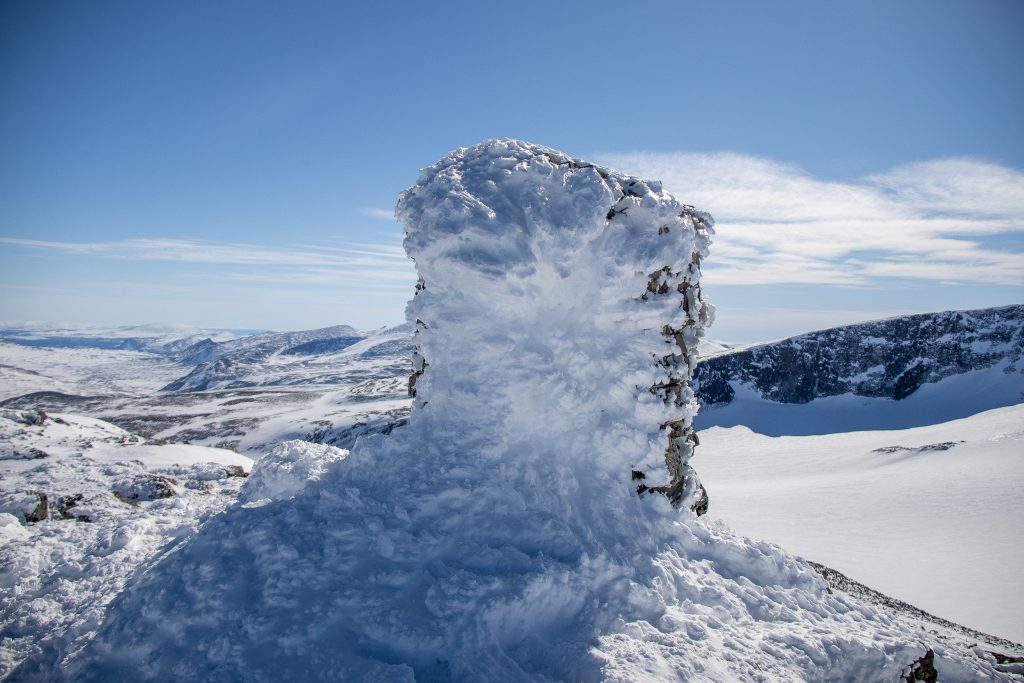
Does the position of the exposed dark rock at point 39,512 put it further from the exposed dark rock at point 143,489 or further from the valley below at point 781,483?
the exposed dark rock at point 143,489

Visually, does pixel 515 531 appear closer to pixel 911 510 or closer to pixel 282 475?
pixel 282 475

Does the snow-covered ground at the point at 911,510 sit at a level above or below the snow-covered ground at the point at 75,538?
below

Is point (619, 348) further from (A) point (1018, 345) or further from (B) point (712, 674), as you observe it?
(A) point (1018, 345)

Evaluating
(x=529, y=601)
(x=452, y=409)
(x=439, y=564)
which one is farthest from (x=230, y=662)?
(x=452, y=409)

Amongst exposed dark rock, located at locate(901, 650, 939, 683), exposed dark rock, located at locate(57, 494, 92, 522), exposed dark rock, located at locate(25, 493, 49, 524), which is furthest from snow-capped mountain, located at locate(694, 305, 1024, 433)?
exposed dark rock, located at locate(25, 493, 49, 524)

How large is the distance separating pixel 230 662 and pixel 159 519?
519 centimetres

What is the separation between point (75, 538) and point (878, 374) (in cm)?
6514

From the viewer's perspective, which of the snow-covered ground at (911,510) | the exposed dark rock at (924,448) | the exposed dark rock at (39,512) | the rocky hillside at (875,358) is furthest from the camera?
the rocky hillside at (875,358)

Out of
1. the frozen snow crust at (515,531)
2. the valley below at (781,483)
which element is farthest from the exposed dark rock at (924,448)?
the frozen snow crust at (515,531)

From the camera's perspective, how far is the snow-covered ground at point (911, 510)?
658 inches

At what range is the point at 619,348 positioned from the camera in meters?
9.27

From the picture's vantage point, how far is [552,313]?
30.7ft

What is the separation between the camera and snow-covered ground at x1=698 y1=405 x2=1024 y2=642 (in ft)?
54.8

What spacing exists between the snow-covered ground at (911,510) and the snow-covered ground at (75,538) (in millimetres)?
19425
